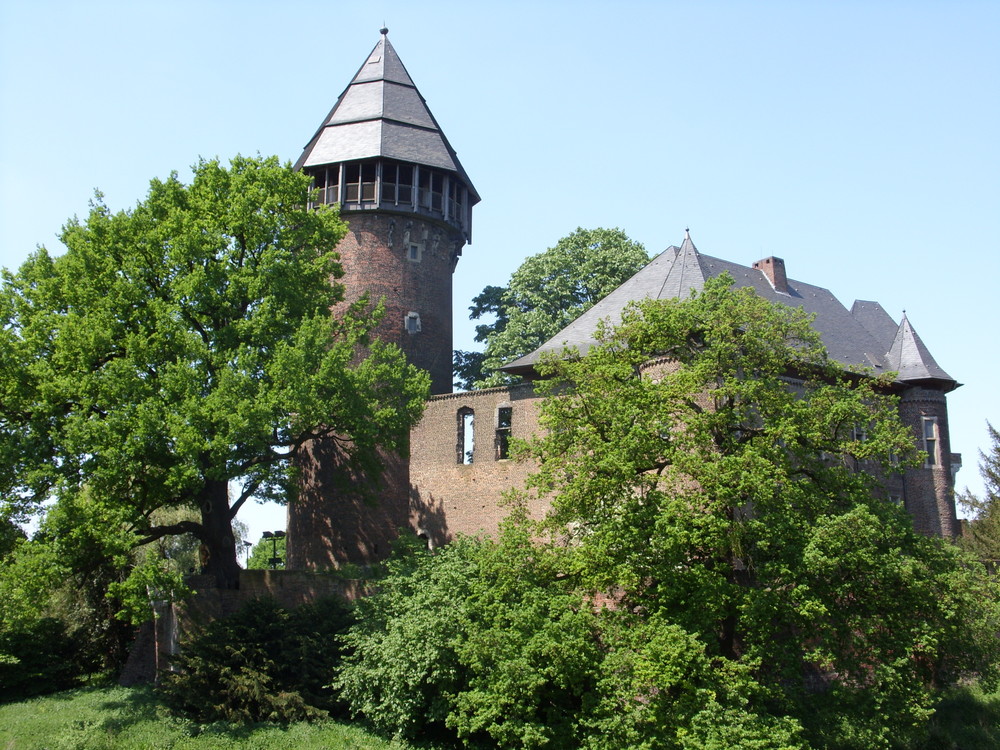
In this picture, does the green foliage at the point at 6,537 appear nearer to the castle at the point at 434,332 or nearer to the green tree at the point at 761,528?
the castle at the point at 434,332

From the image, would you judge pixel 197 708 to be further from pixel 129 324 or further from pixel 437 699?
pixel 129 324

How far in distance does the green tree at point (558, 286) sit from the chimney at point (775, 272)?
14.7ft

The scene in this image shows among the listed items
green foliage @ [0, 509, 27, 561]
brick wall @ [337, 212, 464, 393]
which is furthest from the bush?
brick wall @ [337, 212, 464, 393]

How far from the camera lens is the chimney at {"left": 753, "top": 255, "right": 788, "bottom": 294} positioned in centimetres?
3222

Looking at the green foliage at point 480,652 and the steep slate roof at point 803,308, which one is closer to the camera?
the green foliage at point 480,652

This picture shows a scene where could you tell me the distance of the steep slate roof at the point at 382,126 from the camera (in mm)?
31953

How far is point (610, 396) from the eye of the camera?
19.5 meters

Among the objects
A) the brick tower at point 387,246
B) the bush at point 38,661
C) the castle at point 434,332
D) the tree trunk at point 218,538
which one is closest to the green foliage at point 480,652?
the tree trunk at point 218,538


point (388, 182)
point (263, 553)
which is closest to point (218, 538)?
point (388, 182)

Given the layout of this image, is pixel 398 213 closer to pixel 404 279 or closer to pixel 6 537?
pixel 404 279

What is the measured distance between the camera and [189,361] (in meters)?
22.2

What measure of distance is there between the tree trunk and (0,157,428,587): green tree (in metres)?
0.04

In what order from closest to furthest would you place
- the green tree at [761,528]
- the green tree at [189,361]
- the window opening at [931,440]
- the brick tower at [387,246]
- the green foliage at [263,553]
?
the green tree at [761,528] < the green tree at [189,361] < the window opening at [931,440] < the brick tower at [387,246] < the green foliage at [263,553]

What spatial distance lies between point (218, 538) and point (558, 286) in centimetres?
1644
